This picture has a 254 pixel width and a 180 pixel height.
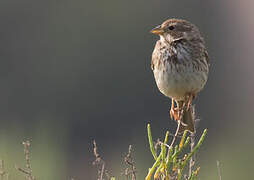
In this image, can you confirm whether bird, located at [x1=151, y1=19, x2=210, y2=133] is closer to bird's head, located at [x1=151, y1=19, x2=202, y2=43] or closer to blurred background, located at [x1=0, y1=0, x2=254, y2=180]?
bird's head, located at [x1=151, y1=19, x2=202, y2=43]

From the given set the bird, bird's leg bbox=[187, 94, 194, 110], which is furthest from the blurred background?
bird's leg bbox=[187, 94, 194, 110]

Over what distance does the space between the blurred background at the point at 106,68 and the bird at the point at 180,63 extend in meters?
21.6

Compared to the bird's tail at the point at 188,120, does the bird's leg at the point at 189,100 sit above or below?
above

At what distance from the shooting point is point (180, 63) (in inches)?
253

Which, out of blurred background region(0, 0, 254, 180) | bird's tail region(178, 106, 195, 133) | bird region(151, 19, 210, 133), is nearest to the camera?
bird's tail region(178, 106, 195, 133)

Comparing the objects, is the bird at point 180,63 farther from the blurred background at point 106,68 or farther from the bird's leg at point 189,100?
the blurred background at point 106,68

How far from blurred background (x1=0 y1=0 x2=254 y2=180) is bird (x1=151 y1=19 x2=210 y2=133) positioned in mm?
21630

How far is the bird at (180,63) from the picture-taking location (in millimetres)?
6336

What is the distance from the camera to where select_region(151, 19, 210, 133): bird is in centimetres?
634

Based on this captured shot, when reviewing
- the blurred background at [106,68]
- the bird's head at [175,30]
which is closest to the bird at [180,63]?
the bird's head at [175,30]

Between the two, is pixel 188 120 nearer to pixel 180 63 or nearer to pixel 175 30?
pixel 180 63

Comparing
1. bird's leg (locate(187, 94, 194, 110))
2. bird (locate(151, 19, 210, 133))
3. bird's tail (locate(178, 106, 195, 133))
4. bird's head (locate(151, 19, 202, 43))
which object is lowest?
bird's tail (locate(178, 106, 195, 133))

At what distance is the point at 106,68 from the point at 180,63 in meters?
29.7

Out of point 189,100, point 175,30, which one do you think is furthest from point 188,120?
point 175,30
